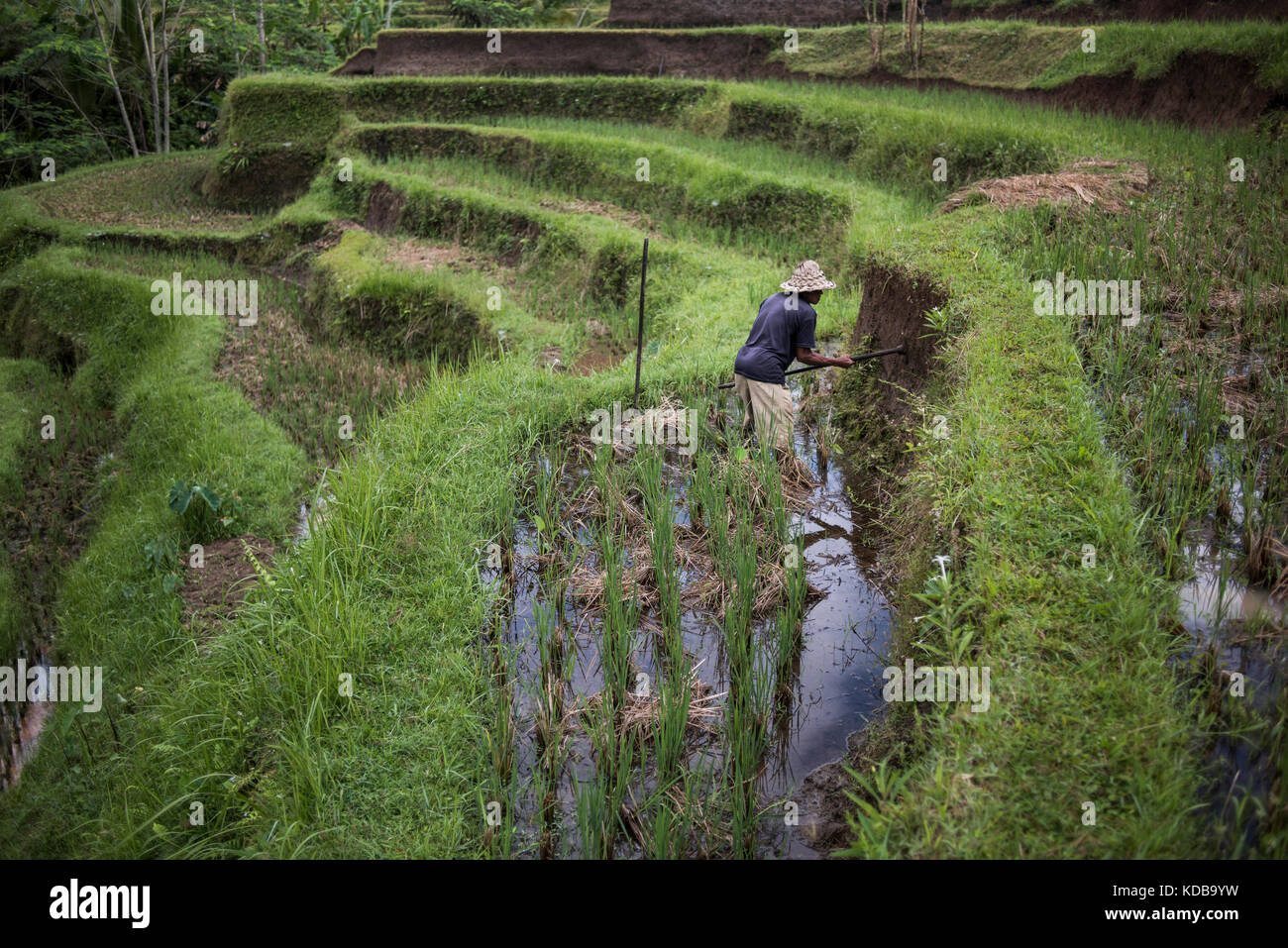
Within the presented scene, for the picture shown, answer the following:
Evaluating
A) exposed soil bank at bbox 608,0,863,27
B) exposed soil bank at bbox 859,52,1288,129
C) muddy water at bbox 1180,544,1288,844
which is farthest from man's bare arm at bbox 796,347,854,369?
exposed soil bank at bbox 608,0,863,27

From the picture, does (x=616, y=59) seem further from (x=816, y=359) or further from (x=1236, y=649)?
(x=1236, y=649)

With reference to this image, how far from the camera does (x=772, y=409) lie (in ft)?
19.2

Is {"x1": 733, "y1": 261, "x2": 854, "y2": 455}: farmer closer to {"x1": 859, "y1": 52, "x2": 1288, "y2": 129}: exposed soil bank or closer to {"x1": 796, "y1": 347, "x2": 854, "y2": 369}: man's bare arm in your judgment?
{"x1": 796, "y1": 347, "x2": 854, "y2": 369}: man's bare arm

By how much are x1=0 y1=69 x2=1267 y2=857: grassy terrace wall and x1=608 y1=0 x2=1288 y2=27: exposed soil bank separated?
7.84 m

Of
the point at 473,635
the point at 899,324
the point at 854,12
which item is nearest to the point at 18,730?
the point at 473,635

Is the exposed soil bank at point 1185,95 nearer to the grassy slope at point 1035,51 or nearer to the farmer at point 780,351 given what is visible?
the grassy slope at point 1035,51

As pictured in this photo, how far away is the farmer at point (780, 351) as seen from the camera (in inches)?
223

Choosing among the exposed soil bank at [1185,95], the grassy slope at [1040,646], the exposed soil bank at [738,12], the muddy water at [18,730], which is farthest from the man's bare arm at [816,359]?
the exposed soil bank at [738,12]

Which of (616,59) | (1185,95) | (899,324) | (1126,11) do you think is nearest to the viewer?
(899,324)

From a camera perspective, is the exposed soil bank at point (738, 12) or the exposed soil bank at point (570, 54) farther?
the exposed soil bank at point (738, 12)

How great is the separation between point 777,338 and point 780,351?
0.09 meters

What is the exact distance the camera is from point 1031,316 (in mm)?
5324

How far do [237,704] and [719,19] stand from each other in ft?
56.4

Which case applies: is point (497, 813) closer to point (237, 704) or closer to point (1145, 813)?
point (237, 704)
